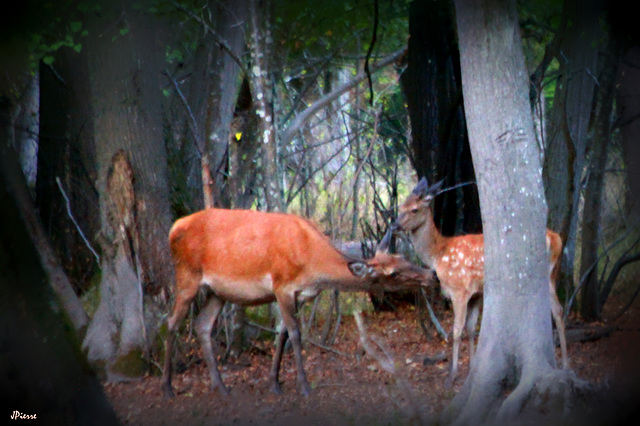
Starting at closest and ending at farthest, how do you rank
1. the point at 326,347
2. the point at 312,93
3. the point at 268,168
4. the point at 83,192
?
the point at 268,168, the point at 326,347, the point at 83,192, the point at 312,93

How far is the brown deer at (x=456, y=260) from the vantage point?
7641 millimetres

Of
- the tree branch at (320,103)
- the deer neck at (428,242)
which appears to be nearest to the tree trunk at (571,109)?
the deer neck at (428,242)

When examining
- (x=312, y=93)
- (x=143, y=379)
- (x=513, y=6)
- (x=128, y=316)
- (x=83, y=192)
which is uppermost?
(x=312, y=93)

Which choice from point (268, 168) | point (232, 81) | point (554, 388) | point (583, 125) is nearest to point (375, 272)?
point (268, 168)

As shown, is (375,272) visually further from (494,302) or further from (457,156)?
(457,156)

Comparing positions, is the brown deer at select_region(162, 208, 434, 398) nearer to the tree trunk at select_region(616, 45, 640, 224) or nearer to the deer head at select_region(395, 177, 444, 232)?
the deer head at select_region(395, 177, 444, 232)

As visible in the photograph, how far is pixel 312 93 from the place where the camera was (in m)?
20.4

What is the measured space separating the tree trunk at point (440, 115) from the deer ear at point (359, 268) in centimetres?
269

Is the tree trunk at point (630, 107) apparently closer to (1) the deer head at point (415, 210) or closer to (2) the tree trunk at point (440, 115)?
(2) the tree trunk at point (440, 115)

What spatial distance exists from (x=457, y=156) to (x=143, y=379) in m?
4.79

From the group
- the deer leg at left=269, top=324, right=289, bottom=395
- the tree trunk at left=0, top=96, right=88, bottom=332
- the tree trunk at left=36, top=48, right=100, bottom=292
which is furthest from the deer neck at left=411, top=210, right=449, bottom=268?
the tree trunk at left=36, top=48, right=100, bottom=292

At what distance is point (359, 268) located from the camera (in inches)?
295

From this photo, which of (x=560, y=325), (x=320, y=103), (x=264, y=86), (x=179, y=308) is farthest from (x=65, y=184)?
(x=560, y=325)

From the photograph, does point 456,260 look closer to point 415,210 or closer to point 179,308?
point 415,210
